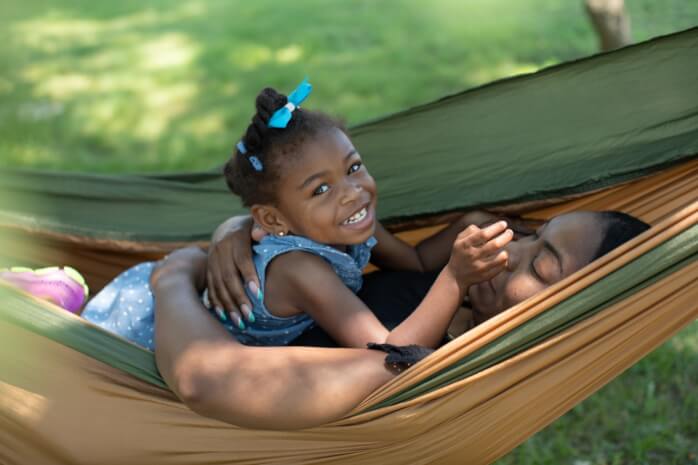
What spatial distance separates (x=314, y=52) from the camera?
5762mm

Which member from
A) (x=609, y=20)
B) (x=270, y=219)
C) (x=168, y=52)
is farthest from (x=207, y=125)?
(x=270, y=219)

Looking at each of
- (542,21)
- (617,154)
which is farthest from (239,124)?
(617,154)

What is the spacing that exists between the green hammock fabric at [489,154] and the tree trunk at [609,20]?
1.49 m

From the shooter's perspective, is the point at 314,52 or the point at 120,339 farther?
the point at 314,52

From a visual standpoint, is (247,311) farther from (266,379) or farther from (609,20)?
(609,20)

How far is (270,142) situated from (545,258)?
2.07ft

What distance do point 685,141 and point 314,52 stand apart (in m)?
3.93

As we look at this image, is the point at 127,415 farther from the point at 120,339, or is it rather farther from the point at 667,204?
the point at 667,204

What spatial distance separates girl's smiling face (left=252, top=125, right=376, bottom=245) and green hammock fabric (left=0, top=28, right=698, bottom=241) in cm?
41

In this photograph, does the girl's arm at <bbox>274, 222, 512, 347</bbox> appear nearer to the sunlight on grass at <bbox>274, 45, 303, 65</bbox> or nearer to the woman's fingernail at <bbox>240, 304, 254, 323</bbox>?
the woman's fingernail at <bbox>240, 304, 254, 323</bbox>

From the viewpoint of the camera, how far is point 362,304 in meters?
1.96

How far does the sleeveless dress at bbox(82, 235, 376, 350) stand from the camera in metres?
2.07

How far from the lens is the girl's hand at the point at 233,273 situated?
2.06 m

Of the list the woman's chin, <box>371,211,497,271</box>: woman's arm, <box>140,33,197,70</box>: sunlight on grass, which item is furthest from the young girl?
<box>140,33,197,70</box>: sunlight on grass
